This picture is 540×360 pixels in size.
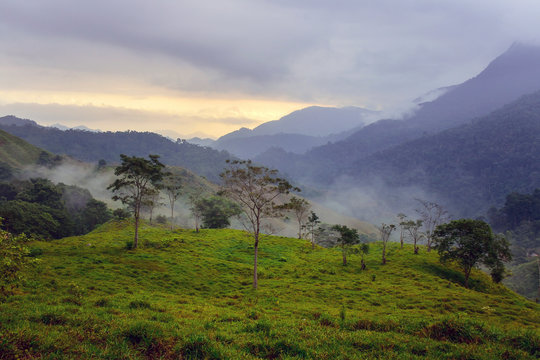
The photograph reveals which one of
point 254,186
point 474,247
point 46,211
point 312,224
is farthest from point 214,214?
point 474,247

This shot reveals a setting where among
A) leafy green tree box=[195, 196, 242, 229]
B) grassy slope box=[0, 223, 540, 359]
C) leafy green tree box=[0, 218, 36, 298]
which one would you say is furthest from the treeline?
leafy green tree box=[0, 218, 36, 298]

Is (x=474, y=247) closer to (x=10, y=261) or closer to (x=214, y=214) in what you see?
(x=10, y=261)

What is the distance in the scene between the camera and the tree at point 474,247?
44.5m

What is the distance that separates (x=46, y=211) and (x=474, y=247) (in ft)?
341

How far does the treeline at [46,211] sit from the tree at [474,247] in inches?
3114

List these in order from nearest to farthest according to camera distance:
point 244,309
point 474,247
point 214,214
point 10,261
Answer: point 10,261
point 244,309
point 474,247
point 214,214

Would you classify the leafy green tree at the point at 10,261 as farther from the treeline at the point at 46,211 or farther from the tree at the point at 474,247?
the treeline at the point at 46,211

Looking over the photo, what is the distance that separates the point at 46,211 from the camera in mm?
83000

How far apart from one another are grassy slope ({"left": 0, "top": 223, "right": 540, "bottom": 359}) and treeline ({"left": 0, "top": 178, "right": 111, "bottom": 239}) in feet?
119

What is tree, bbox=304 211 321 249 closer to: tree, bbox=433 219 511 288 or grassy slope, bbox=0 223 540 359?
grassy slope, bbox=0 223 540 359

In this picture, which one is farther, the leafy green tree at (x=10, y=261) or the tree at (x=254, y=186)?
the tree at (x=254, y=186)

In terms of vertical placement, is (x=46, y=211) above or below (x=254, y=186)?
below

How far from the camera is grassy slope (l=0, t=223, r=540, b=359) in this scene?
10.4 meters

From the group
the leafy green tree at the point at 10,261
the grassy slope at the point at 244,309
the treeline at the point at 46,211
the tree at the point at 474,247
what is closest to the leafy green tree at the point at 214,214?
the grassy slope at the point at 244,309
